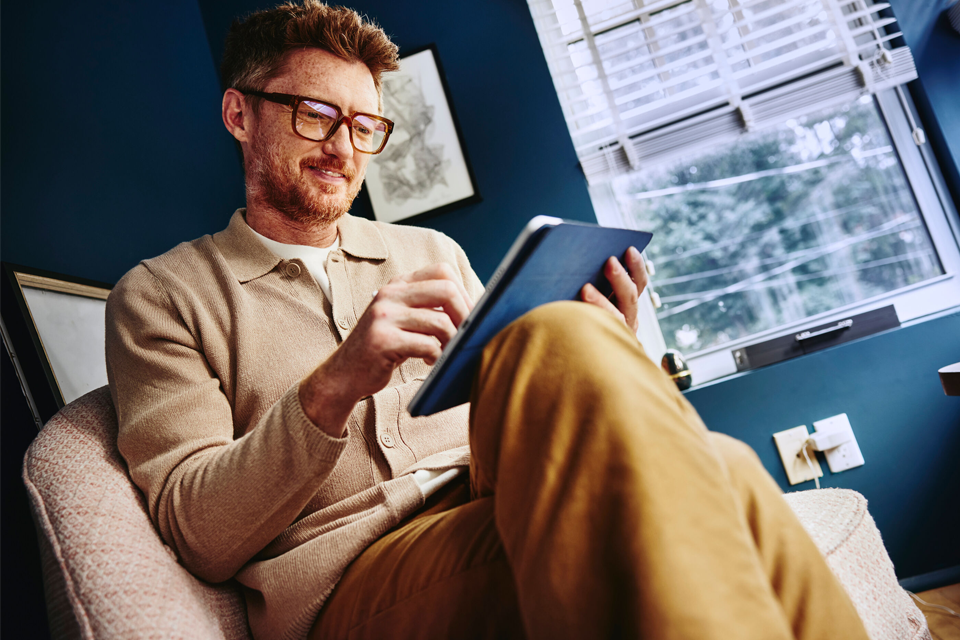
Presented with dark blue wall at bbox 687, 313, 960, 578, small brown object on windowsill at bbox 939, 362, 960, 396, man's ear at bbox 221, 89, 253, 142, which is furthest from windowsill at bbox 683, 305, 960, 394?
man's ear at bbox 221, 89, 253, 142

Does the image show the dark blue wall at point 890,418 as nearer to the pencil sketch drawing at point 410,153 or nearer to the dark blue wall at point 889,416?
the dark blue wall at point 889,416

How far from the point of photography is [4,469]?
1.00 metres

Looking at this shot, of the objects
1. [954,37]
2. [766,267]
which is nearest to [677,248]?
[766,267]

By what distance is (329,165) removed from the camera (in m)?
1.21

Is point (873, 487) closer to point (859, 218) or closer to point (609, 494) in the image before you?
point (859, 218)

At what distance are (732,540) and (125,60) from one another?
193 cm

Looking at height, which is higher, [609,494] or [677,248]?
[677,248]

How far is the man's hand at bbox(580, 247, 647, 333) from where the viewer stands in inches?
32.5

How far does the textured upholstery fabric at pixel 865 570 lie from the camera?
2.85ft

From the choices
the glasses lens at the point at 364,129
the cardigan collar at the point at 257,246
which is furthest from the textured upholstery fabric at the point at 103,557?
the glasses lens at the point at 364,129

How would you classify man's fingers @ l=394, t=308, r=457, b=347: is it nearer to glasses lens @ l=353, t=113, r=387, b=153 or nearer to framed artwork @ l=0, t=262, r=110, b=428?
glasses lens @ l=353, t=113, r=387, b=153

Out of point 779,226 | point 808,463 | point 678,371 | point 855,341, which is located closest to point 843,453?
point 808,463

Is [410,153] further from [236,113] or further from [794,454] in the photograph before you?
[794,454]

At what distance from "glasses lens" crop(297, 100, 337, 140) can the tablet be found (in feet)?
2.35
